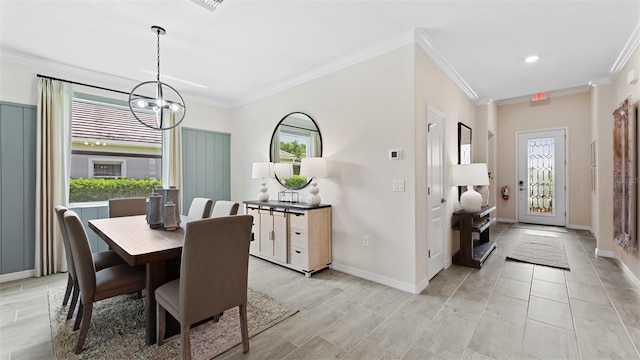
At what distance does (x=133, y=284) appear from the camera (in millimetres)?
2082

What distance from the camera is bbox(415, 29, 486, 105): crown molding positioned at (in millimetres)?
2809

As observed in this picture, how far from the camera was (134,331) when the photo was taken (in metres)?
2.13

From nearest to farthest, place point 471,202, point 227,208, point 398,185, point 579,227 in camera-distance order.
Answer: point 227,208 → point 398,185 → point 471,202 → point 579,227

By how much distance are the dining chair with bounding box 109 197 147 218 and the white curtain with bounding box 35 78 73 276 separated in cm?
86

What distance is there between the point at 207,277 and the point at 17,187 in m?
3.46

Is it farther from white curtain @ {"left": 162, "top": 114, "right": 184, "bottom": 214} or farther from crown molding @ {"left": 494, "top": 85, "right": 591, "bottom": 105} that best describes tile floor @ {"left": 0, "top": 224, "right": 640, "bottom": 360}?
crown molding @ {"left": 494, "top": 85, "right": 591, "bottom": 105}

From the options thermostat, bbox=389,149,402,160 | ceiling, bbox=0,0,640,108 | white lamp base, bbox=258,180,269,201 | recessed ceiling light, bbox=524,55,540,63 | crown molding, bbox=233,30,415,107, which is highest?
recessed ceiling light, bbox=524,55,540,63

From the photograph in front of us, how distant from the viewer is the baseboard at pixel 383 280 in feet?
9.28

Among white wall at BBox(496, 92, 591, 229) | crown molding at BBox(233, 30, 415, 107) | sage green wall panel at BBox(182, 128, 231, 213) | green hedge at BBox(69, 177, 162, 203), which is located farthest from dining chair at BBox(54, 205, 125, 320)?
white wall at BBox(496, 92, 591, 229)

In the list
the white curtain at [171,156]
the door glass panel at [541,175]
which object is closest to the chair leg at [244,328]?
the white curtain at [171,156]

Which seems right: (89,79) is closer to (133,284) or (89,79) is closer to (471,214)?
(133,284)

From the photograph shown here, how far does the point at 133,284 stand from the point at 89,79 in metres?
3.39

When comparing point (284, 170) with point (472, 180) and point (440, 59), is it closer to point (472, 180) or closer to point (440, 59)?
point (440, 59)

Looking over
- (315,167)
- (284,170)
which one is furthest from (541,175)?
(284,170)
